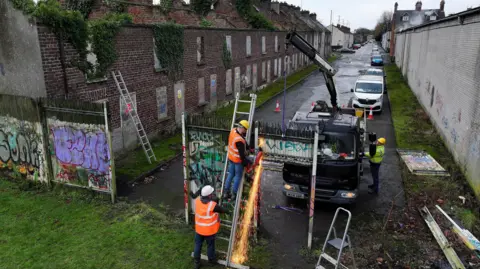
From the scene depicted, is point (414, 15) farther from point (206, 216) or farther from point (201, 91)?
point (206, 216)

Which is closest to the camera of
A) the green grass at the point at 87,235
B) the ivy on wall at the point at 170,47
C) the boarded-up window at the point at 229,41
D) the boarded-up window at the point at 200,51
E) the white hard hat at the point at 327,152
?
the green grass at the point at 87,235

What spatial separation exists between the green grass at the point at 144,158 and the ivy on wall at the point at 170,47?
136 inches

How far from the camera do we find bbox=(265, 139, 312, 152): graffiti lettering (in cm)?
799

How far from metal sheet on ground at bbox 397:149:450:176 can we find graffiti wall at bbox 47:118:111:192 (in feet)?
33.3

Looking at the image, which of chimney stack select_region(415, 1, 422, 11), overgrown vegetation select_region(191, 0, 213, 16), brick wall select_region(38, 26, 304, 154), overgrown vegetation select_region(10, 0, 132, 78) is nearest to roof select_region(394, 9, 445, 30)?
chimney stack select_region(415, 1, 422, 11)

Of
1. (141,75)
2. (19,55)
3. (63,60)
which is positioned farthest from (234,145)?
(141,75)

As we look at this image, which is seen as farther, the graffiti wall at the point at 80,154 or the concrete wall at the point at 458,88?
the concrete wall at the point at 458,88

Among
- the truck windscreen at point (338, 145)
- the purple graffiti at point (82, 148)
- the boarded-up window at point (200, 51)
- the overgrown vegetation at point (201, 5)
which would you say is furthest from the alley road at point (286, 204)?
the overgrown vegetation at point (201, 5)

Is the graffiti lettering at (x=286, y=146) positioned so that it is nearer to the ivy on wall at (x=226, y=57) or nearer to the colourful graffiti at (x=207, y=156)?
the colourful graffiti at (x=207, y=156)

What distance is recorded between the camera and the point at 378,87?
78.2 feet

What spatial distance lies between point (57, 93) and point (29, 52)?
4.69 ft

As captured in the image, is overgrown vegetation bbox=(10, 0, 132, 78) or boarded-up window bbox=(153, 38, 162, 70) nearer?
overgrown vegetation bbox=(10, 0, 132, 78)

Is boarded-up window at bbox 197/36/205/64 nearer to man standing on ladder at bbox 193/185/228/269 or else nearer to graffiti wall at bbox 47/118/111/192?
graffiti wall at bbox 47/118/111/192

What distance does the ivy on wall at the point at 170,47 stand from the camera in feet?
53.5
